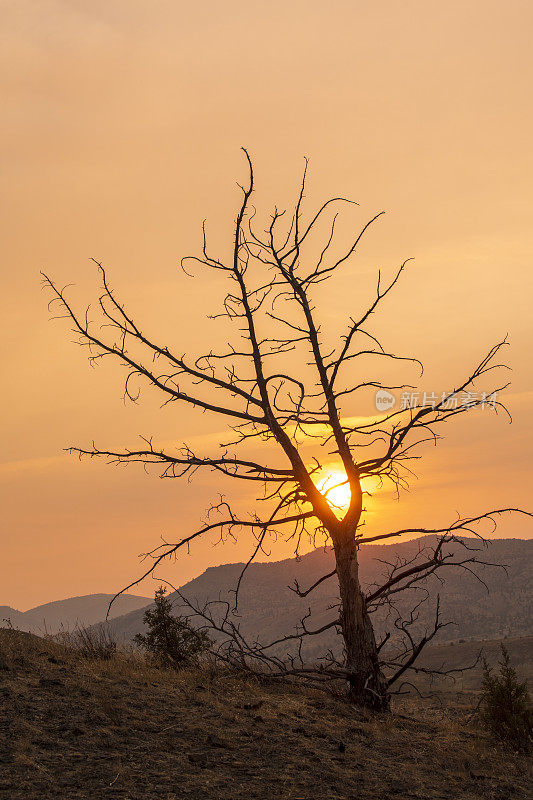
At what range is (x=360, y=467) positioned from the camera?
1314 centimetres

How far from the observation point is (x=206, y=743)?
855 centimetres

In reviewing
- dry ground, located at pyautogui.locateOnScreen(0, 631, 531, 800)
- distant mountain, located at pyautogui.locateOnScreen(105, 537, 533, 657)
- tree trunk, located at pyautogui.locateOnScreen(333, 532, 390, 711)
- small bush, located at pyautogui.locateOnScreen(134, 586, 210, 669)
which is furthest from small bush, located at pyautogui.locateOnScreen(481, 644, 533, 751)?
distant mountain, located at pyautogui.locateOnScreen(105, 537, 533, 657)

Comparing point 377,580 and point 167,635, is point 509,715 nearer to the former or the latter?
point 167,635

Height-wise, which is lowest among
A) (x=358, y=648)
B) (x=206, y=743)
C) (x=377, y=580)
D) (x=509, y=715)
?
(x=509, y=715)

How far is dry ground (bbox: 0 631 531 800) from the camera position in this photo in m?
7.24

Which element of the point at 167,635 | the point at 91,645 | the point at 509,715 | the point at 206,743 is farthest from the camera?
the point at 167,635

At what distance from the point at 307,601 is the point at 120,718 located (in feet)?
269

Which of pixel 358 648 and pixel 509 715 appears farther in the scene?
pixel 358 648

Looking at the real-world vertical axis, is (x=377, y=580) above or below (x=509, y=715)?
above

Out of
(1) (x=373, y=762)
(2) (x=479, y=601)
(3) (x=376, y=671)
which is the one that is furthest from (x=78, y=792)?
(2) (x=479, y=601)

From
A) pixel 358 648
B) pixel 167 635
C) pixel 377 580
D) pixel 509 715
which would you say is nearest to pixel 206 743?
pixel 358 648

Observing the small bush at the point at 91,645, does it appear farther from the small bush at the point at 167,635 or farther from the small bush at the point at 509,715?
the small bush at the point at 509,715

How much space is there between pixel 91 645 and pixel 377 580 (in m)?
81.3

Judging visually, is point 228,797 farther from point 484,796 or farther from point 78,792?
point 484,796
